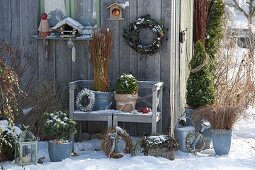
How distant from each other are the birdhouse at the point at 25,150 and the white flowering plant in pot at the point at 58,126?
0.22m

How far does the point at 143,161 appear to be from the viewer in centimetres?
630

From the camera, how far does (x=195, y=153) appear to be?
6.75m

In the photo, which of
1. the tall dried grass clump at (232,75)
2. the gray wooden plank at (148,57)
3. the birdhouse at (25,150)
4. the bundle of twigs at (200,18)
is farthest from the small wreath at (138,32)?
the bundle of twigs at (200,18)

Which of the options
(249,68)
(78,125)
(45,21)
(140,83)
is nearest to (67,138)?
(78,125)

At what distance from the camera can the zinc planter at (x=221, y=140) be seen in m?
6.71

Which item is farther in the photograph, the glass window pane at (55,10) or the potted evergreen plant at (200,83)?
the glass window pane at (55,10)

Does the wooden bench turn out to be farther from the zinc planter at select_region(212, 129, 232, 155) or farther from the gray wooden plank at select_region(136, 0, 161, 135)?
the zinc planter at select_region(212, 129, 232, 155)

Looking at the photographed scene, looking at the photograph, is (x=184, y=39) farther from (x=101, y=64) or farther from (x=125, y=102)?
(x=125, y=102)

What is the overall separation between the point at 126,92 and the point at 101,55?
60cm

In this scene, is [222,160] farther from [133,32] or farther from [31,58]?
[31,58]

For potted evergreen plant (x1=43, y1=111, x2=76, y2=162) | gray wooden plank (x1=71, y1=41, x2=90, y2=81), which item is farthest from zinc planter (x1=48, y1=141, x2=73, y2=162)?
gray wooden plank (x1=71, y1=41, x2=90, y2=81)

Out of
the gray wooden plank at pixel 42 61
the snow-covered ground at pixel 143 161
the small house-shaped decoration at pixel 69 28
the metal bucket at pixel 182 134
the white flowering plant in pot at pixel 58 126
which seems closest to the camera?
the snow-covered ground at pixel 143 161

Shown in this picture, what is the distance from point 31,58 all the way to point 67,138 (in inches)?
57.3

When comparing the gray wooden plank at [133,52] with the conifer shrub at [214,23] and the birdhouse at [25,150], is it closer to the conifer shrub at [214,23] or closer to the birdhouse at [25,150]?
the birdhouse at [25,150]
